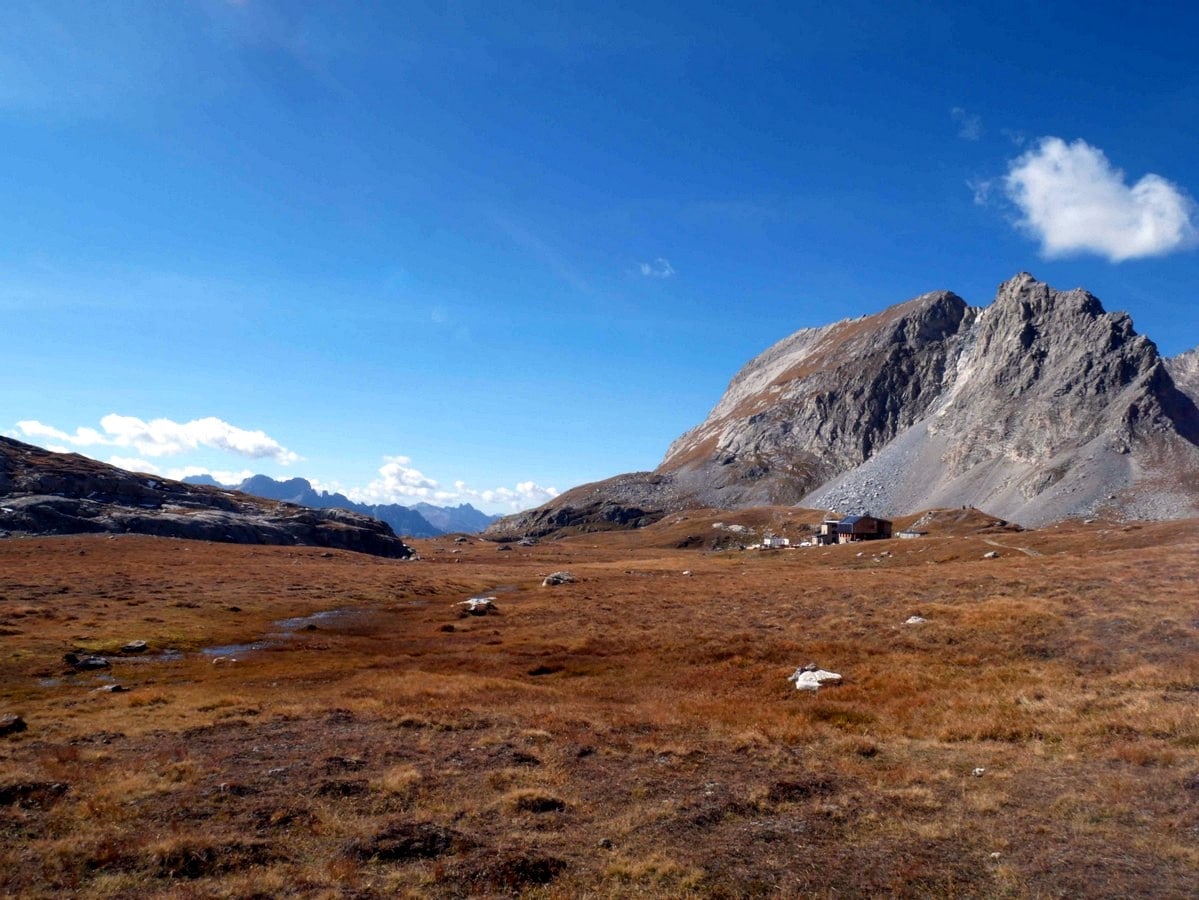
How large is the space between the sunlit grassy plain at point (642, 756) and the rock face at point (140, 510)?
8829 cm

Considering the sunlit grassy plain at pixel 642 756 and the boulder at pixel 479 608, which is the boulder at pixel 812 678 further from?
the boulder at pixel 479 608

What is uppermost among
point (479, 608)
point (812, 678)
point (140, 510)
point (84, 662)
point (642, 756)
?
point (140, 510)

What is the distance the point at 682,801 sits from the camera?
15.7 metres

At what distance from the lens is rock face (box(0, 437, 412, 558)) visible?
118 m

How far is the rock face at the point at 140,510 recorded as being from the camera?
11781 cm

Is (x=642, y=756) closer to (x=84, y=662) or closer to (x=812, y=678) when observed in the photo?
(x=812, y=678)

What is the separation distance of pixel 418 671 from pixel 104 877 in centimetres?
2273

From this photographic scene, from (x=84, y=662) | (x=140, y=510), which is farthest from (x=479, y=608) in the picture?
(x=140, y=510)

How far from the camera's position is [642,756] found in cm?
1934

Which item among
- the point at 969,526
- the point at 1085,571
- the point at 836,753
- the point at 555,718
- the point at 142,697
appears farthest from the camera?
the point at 969,526

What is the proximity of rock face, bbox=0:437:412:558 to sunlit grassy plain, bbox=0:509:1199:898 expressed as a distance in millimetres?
88291

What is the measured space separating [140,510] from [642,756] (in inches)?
5796

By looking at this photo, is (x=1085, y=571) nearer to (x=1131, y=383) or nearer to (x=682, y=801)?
(x=682, y=801)

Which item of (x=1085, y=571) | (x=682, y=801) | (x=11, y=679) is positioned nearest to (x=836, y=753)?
(x=682, y=801)
